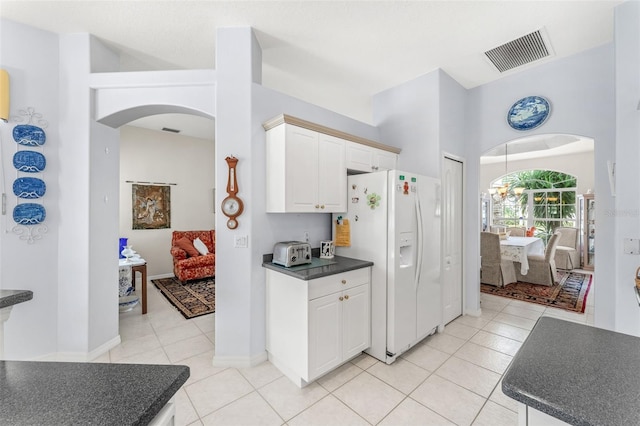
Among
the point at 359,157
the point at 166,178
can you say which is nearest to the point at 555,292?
the point at 359,157

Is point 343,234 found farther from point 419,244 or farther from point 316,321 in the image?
point 316,321

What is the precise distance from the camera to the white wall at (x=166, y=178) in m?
5.11

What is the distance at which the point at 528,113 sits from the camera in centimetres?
319

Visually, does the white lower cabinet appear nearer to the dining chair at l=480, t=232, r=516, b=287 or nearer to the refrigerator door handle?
the refrigerator door handle

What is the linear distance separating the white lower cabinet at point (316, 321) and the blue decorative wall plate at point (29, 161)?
88.7 inches

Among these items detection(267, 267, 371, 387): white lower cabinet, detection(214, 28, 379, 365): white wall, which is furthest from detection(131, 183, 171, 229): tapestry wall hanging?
detection(267, 267, 371, 387): white lower cabinet

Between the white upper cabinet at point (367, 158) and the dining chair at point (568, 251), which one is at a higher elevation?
the white upper cabinet at point (367, 158)

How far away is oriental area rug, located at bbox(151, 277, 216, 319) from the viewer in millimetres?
3704

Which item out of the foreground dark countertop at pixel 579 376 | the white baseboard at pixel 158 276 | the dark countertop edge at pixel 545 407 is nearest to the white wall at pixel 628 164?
the foreground dark countertop at pixel 579 376

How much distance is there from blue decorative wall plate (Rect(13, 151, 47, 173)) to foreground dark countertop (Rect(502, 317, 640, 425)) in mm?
3544

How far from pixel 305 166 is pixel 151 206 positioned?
14.4ft

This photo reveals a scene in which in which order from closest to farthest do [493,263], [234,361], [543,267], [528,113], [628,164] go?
1. [628,164]
2. [234,361]
3. [528,113]
4. [493,263]
5. [543,267]

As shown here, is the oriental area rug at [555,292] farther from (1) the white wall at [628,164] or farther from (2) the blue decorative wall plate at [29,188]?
(2) the blue decorative wall plate at [29,188]

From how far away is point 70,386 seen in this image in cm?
68
